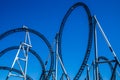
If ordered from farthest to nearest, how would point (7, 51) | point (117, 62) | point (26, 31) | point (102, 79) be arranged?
point (102, 79) < point (7, 51) < point (26, 31) < point (117, 62)

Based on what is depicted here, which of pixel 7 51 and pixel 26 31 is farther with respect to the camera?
pixel 7 51

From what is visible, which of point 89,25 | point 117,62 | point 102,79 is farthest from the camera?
point 102,79

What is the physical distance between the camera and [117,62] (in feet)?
71.7

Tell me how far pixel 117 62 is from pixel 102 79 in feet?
36.7

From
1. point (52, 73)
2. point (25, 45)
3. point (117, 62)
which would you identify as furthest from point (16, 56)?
point (117, 62)

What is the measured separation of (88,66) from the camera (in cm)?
2789

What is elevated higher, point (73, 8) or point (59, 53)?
point (73, 8)

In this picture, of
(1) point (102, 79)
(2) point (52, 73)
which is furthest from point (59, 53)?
(1) point (102, 79)

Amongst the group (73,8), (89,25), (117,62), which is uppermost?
(73,8)

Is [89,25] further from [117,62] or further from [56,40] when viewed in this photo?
[117,62]

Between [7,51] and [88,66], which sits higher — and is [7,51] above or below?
above

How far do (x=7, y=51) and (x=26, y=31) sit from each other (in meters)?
4.05

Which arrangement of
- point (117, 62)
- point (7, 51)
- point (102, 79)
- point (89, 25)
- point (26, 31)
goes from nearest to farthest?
point (117, 62) < point (89, 25) < point (26, 31) < point (7, 51) < point (102, 79)

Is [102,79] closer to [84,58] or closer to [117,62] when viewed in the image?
[84,58]
